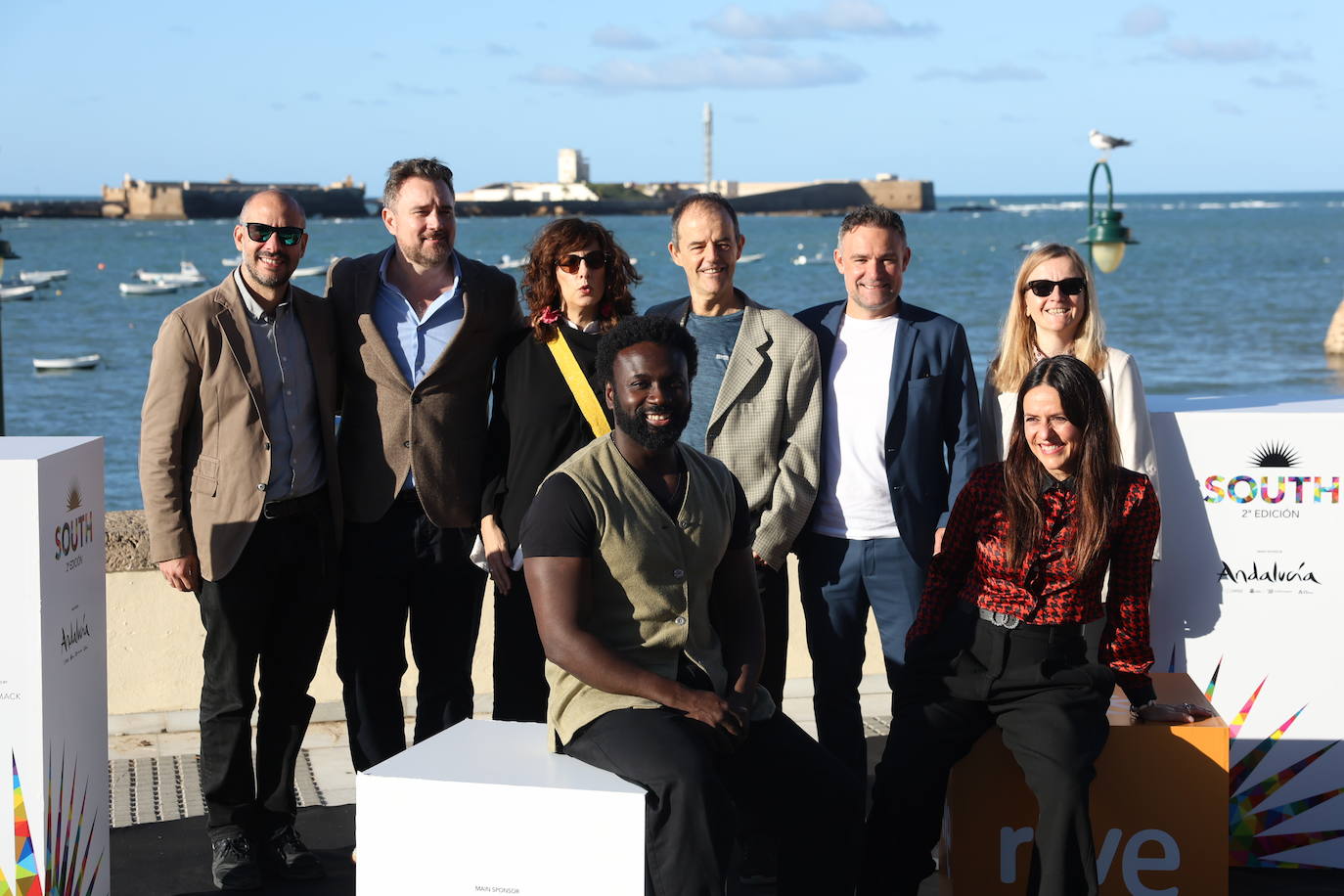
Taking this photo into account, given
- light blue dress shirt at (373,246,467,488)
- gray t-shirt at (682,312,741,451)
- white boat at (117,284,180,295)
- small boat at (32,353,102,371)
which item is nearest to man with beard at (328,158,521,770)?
light blue dress shirt at (373,246,467,488)

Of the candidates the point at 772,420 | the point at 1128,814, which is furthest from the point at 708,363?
the point at 1128,814

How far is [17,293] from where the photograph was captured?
149 feet

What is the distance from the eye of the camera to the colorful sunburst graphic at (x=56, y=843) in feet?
10.9

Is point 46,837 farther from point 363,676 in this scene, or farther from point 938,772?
point 938,772

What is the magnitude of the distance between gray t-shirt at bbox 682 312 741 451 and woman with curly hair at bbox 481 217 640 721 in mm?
235

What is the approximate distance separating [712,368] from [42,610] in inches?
70.0

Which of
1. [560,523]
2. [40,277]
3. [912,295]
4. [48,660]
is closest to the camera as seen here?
[560,523]

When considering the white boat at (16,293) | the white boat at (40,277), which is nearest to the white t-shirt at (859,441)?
the white boat at (16,293)

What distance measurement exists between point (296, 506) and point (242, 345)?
0.44 metres

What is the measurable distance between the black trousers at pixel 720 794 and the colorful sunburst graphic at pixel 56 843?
1235mm

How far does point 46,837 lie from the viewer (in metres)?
3.35

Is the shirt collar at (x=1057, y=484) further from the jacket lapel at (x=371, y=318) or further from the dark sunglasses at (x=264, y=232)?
Result: the dark sunglasses at (x=264, y=232)

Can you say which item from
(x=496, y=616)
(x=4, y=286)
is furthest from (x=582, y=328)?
(x=4, y=286)

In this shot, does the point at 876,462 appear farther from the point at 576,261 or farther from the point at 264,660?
the point at 264,660
